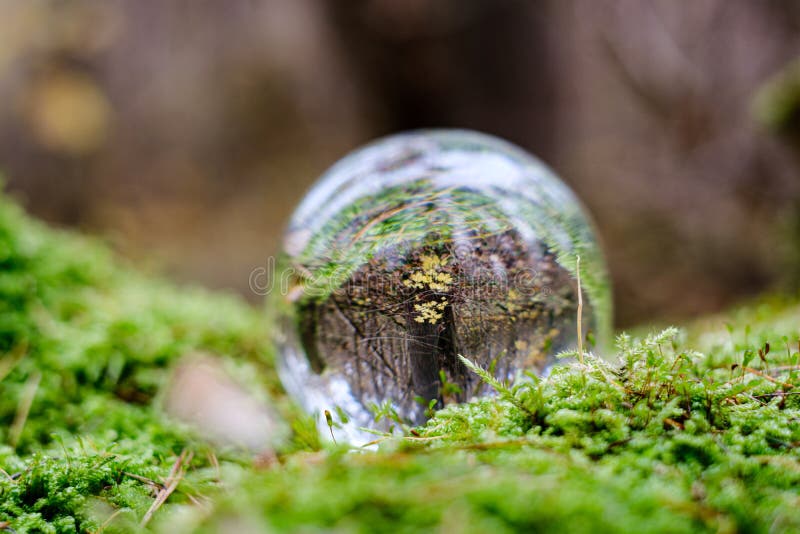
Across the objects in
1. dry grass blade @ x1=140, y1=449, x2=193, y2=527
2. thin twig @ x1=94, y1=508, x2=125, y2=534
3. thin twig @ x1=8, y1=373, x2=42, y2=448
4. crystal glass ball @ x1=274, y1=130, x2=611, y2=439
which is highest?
crystal glass ball @ x1=274, y1=130, x2=611, y2=439

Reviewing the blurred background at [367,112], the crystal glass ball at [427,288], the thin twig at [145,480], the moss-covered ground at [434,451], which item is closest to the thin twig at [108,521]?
the moss-covered ground at [434,451]

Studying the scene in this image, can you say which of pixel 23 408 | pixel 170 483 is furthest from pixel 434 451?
pixel 23 408

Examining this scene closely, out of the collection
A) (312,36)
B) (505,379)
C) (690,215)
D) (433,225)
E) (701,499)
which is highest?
(312,36)

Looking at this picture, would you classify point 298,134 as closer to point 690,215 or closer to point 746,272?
point 690,215

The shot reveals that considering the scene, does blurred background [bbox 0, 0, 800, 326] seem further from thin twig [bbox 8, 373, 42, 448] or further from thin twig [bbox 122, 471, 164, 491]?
thin twig [bbox 122, 471, 164, 491]

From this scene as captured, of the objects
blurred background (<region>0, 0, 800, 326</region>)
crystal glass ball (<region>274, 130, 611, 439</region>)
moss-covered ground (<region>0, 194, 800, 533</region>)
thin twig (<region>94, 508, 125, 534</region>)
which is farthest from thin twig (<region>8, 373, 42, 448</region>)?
blurred background (<region>0, 0, 800, 326</region>)

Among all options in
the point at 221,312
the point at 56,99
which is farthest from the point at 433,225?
the point at 56,99

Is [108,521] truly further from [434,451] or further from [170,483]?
[434,451]
